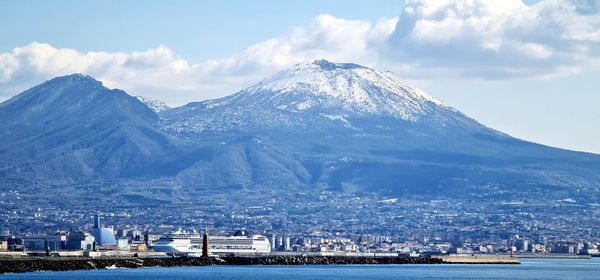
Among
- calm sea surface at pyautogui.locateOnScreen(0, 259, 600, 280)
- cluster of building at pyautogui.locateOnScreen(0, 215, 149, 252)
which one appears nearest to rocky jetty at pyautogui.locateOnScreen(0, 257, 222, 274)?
calm sea surface at pyautogui.locateOnScreen(0, 259, 600, 280)

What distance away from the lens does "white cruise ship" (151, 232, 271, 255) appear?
168m

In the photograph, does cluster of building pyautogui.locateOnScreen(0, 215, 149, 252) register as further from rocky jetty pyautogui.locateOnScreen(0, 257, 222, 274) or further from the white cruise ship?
rocky jetty pyautogui.locateOnScreen(0, 257, 222, 274)

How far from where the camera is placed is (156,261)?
401ft

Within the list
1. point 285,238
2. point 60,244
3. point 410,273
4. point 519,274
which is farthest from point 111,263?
point 285,238

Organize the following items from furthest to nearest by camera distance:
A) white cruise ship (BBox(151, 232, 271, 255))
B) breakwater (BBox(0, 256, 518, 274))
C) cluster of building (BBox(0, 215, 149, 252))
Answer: white cruise ship (BBox(151, 232, 271, 255)), cluster of building (BBox(0, 215, 149, 252)), breakwater (BBox(0, 256, 518, 274))

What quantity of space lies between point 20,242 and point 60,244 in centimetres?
497

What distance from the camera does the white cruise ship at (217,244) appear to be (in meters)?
168

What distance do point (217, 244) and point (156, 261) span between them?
50.6m

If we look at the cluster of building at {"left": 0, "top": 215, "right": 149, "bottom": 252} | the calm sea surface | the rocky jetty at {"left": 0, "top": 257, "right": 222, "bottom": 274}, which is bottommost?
the calm sea surface

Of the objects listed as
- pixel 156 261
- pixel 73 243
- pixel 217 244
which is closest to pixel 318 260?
pixel 156 261

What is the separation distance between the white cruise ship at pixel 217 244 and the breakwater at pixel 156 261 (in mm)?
28931

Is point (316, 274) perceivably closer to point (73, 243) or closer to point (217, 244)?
point (73, 243)

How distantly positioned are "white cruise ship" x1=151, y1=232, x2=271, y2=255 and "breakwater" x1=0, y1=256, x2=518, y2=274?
28.9m

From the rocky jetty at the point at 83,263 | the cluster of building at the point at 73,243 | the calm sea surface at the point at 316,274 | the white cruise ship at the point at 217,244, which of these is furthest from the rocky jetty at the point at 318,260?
the white cruise ship at the point at 217,244
